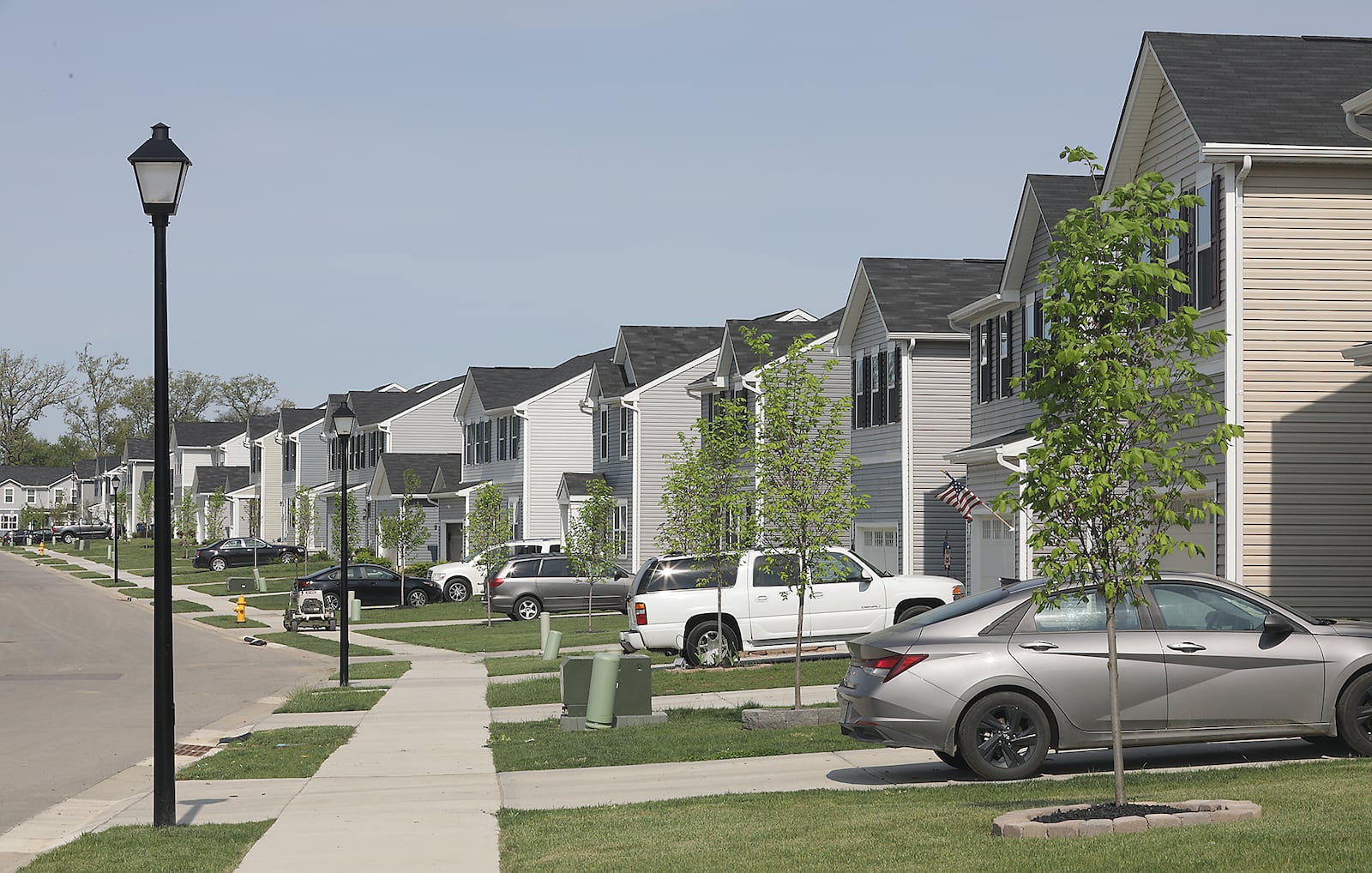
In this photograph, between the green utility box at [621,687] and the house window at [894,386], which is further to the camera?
the house window at [894,386]

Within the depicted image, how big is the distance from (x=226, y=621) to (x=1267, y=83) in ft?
102

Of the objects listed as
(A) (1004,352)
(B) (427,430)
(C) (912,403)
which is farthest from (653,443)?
(B) (427,430)

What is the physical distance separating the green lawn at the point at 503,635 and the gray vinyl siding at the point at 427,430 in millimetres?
31327

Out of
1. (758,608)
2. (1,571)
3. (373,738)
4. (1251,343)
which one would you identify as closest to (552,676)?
(758,608)

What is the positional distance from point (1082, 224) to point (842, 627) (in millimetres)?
14502

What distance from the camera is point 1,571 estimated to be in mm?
73875

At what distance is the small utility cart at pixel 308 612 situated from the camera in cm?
3738

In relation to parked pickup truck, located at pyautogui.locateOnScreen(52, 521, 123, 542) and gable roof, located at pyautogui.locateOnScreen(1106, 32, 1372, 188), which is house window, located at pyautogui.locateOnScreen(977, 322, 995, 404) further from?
parked pickup truck, located at pyautogui.locateOnScreen(52, 521, 123, 542)

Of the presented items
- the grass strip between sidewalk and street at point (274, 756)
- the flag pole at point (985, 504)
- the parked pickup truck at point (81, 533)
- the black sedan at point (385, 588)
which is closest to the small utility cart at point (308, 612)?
the black sedan at point (385, 588)

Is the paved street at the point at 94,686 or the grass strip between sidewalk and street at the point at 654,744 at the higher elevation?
the grass strip between sidewalk and street at the point at 654,744

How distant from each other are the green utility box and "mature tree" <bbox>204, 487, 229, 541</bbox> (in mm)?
73446

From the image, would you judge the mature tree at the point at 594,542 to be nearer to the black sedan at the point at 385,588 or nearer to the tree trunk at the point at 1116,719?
the black sedan at the point at 385,588

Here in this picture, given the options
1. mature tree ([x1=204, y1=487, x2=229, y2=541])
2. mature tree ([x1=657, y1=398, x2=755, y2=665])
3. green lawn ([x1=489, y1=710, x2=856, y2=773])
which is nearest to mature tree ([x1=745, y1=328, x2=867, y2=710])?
green lawn ([x1=489, y1=710, x2=856, y2=773])

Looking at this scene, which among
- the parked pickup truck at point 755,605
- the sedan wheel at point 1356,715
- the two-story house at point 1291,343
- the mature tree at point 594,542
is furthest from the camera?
the mature tree at point 594,542
